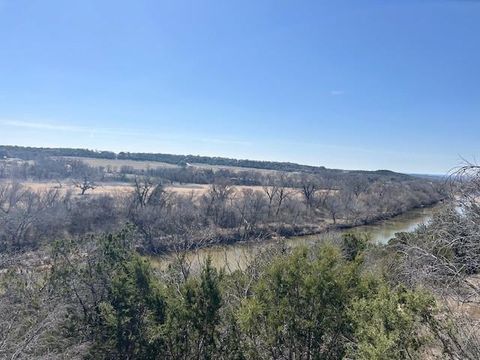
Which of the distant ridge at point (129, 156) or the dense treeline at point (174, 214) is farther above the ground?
the distant ridge at point (129, 156)

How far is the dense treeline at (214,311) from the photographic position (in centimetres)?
643

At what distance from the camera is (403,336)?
6.07 m

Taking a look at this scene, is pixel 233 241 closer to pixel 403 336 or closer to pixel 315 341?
pixel 315 341

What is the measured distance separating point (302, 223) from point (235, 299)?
32798 mm

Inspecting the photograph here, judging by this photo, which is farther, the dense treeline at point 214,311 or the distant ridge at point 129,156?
the distant ridge at point 129,156

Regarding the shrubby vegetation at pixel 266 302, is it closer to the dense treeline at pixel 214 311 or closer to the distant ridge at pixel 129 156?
the dense treeline at pixel 214 311

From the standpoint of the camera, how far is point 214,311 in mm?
10734

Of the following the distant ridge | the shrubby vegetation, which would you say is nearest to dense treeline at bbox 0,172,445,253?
the shrubby vegetation

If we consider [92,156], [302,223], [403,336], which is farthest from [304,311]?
[92,156]

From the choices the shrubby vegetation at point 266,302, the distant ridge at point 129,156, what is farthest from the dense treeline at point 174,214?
the distant ridge at point 129,156

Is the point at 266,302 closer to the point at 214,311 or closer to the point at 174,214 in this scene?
the point at 214,311

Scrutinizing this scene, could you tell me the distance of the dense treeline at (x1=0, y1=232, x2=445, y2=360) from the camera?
21.1ft

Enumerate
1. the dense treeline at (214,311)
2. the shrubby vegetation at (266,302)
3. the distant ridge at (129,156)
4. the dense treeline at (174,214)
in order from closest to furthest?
the shrubby vegetation at (266,302) → the dense treeline at (214,311) → the dense treeline at (174,214) → the distant ridge at (129,156)

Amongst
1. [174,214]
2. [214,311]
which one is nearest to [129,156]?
[174,214]
